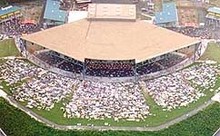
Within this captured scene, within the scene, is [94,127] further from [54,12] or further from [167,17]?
[54,12]

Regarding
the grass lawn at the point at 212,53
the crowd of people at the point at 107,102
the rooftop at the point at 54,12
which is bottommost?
the crowd of people at the point at 107,102

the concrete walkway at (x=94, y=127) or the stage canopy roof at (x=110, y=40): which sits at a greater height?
the stage canopy roof at (x=110, y=40)

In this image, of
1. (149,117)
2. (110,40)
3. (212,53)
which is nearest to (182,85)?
(149,117)

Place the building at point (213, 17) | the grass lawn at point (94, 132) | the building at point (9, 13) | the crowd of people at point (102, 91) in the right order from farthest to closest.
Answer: the building at point (213, 17) → the building at point (9, 13) → the crowd of people at point (102, 91) → the grass lawn at point (94, 132)

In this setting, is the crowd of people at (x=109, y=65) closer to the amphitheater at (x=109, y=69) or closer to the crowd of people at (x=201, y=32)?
the amphitheater at (x=109, y=69)

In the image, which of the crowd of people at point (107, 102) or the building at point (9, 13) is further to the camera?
the building at point (9, 13)

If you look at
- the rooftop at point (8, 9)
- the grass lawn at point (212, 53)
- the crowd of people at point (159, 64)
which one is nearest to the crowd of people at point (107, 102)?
the crowd of people at point (159, 64)
